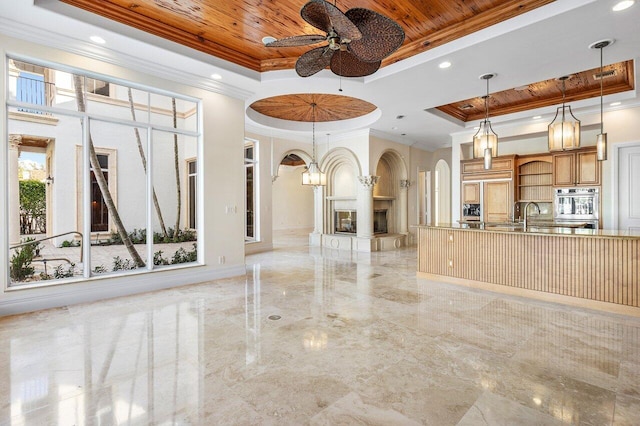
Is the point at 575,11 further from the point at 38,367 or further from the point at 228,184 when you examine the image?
the point at 38,367

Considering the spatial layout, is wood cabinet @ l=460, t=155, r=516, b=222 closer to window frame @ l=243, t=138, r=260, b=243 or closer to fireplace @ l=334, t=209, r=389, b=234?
fireplace @ l=334, t=209, r=389, b=234

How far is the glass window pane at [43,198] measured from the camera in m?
4.13

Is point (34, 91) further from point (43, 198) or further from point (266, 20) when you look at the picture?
point (266, 20)

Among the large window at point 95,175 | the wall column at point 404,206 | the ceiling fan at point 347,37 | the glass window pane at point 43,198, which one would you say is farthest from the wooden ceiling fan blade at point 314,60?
the wall column at point 404,206

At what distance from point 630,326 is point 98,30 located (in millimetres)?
7113

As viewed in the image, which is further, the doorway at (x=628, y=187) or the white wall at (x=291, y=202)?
the white wall at (x=291, y=202)

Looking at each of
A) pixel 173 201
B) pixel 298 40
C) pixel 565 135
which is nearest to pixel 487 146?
pixel 565 135

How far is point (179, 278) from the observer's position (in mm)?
5410

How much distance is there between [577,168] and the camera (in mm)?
6879

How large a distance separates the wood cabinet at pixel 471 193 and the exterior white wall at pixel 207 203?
586 cm

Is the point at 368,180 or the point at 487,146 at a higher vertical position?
the point at 487,146

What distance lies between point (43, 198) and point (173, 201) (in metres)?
1.72

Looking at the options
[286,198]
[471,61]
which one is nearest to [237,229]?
[471,61]

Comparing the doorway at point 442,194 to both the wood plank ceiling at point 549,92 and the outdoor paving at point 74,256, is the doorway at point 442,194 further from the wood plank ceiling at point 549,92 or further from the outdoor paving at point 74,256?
the outdoor paving at point 74,256
